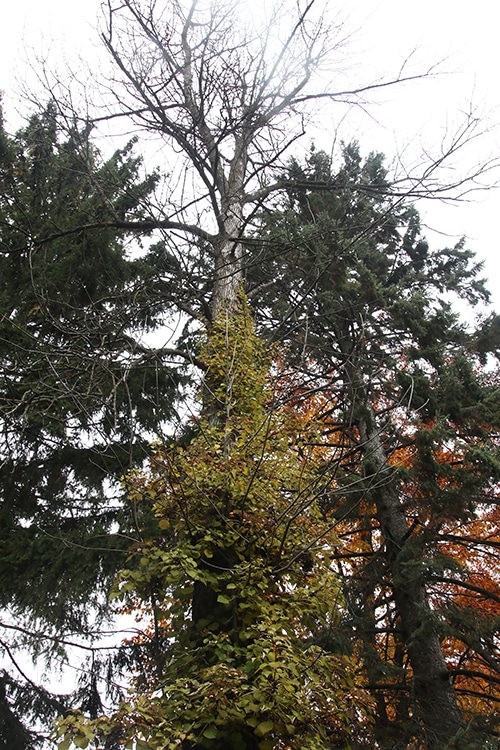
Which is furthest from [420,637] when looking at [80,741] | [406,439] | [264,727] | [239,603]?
[80,741]

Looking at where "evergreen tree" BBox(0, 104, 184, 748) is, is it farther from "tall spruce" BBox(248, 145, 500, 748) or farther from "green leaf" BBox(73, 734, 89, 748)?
"green leaf" BBox(73, 734, 89, 748)

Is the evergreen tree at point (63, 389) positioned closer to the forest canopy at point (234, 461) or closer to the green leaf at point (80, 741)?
the forest canopy at point (234, 461)

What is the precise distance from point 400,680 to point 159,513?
11.9 feet

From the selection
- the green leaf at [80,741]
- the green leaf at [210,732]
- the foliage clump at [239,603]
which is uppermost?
the foliage clump at [239,603]

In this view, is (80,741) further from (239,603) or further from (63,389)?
(63,389)

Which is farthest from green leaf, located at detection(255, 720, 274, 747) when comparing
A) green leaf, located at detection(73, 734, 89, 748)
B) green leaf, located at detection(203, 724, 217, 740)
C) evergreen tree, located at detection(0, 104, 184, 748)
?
evergreen tree, located at detection(0, 104, 184, 748)

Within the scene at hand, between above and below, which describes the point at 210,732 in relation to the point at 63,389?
below

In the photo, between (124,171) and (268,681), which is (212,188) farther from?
(268,681)

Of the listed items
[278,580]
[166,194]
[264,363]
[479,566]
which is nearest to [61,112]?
[166,194]

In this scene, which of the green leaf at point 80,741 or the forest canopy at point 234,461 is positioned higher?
the forest canopy at point 234,461

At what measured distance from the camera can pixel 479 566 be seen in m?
8.40

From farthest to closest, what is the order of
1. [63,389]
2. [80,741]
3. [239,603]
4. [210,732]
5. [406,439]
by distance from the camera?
[406,439] → [63,389] → [239,603] → [210,732] → [80,741]

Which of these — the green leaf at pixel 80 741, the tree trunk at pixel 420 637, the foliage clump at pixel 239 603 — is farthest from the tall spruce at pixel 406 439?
the green leaf at pixel 80 741

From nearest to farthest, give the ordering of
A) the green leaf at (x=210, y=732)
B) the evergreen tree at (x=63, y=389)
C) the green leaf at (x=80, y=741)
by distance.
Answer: the green leaf at (x=80, y=741), the green leaf at (x=210, y=732), the evergreen tree at (x=63, y=389)
